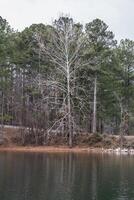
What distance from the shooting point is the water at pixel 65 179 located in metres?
23.4

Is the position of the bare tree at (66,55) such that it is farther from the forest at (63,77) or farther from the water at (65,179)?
the water at (65,179)

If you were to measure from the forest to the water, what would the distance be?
582 inches

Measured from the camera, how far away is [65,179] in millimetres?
29109

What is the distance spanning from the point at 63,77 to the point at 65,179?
96.3 ft

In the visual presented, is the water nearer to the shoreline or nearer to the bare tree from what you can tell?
the shoreline

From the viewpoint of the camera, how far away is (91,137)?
54.4 metres

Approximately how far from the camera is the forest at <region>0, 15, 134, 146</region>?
2162 inches

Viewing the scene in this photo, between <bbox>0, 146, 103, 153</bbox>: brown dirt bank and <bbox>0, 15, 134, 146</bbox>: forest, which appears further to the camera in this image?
<bbox>0, 15, 134, 146</bbox>: forest

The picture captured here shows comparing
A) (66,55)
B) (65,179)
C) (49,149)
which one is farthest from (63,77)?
(65,179)

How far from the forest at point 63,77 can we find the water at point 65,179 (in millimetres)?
14775

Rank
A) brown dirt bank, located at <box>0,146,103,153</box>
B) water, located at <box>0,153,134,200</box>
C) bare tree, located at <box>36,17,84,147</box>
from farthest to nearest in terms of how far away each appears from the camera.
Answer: bare tree, located at <box>36,17,84,147</box>
brown dirt bank, located at <box>0,146,103,153</box>
water, located at <box>0,153,134,200</box>

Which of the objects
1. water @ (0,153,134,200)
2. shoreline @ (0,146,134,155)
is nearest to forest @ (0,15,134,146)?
shoreline @ (0,146,134,155)

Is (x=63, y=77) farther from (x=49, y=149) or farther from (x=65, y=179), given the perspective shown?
(x=65, y=179)

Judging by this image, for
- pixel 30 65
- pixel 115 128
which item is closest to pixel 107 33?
pixel 30 65
